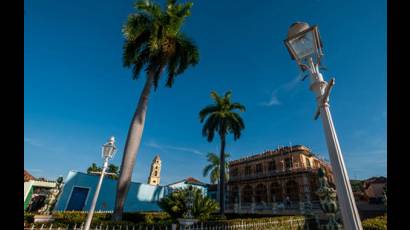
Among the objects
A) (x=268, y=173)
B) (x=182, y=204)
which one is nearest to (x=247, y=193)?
(x=268, y=173)

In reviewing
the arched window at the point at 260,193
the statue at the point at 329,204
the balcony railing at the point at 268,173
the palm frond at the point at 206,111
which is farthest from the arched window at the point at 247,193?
the statue at the point at 329,204

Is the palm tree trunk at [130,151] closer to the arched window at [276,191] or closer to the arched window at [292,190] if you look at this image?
the arched window at [292,190]

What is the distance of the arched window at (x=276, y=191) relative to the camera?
26062 mm

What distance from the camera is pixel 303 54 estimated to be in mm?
3195

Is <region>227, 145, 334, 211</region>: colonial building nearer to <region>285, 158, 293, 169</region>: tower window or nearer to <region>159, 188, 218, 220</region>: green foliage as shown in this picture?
<region>285, 158, 293, 169</region>: tower window

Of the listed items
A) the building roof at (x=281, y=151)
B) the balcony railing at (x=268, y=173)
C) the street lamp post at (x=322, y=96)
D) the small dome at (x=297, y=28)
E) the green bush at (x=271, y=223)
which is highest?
the building roof at (x=281, y=151)

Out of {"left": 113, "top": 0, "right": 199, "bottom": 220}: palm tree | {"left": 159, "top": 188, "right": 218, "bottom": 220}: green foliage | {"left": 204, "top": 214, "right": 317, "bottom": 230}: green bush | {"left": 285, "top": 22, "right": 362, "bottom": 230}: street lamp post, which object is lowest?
{"left": 204, "top": 214, "right": 317, "bottom": 230}: green bush

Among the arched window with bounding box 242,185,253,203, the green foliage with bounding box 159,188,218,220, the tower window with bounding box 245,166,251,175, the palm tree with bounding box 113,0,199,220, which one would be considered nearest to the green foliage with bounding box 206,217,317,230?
the green foliage with bounding box 159,188,218,220

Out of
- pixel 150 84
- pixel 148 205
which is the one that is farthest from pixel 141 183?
pixel 150 84

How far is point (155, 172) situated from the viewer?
157 ft

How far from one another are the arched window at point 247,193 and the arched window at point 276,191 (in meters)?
3.99

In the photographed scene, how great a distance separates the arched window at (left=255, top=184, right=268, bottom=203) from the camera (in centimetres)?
2781
